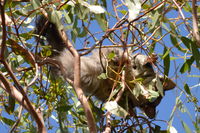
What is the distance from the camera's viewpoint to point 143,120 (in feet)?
6.32

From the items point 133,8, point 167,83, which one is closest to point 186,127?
point 133,8

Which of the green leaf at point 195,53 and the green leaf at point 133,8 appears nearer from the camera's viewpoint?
the green leaf at point 133,8

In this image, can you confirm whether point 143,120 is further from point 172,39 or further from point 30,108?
point 30,108

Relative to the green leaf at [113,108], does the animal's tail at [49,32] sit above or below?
above

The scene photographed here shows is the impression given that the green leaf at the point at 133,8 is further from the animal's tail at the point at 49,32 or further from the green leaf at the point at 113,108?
the animal's tail at the point at 49,32

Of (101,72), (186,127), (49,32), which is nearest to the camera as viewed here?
(186,127)

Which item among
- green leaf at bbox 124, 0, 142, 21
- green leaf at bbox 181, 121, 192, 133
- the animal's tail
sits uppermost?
the animal's tail

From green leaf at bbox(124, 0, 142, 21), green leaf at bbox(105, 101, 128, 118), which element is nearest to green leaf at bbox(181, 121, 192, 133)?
green leaf at bbox(105, 101, 128, 118)

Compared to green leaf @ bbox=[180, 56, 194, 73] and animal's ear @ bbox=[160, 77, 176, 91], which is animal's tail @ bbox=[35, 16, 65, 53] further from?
green leaf @ bbox=[180, 56, 194, 73]

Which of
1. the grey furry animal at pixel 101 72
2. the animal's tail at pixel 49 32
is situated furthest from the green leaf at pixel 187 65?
the animal's tail at pixel 49 32

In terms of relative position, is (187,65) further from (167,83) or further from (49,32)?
(49,32)

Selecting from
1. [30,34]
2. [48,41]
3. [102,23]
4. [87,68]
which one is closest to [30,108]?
[102,23]

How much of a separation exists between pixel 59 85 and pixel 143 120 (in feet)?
1.73

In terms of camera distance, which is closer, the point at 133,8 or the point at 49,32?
the point at 133,8
